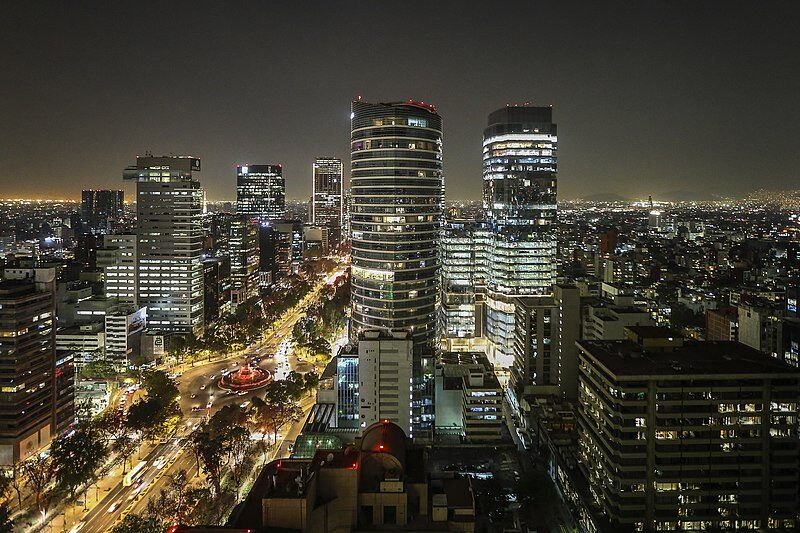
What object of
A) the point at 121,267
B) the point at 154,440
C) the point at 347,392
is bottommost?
the point at 154,440

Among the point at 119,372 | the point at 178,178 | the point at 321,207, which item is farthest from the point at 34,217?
the point at 119,372

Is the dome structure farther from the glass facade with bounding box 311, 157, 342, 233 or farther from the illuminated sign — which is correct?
the glass facade with bounding box 311, 157, 342, 233

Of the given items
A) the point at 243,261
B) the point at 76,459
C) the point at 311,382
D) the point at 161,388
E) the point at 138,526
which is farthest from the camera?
the point at 243,261

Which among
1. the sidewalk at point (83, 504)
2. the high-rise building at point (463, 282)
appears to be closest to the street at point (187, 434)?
the sidewalk at point (83, 504)

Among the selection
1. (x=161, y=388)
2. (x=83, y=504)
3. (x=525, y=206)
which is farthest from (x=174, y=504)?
(x=525, y=206)

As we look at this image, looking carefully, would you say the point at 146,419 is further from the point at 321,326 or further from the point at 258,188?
the point at 258,188

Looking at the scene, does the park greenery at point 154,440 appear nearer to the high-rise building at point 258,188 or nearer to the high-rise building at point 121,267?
the high-rise building at point 121,267
